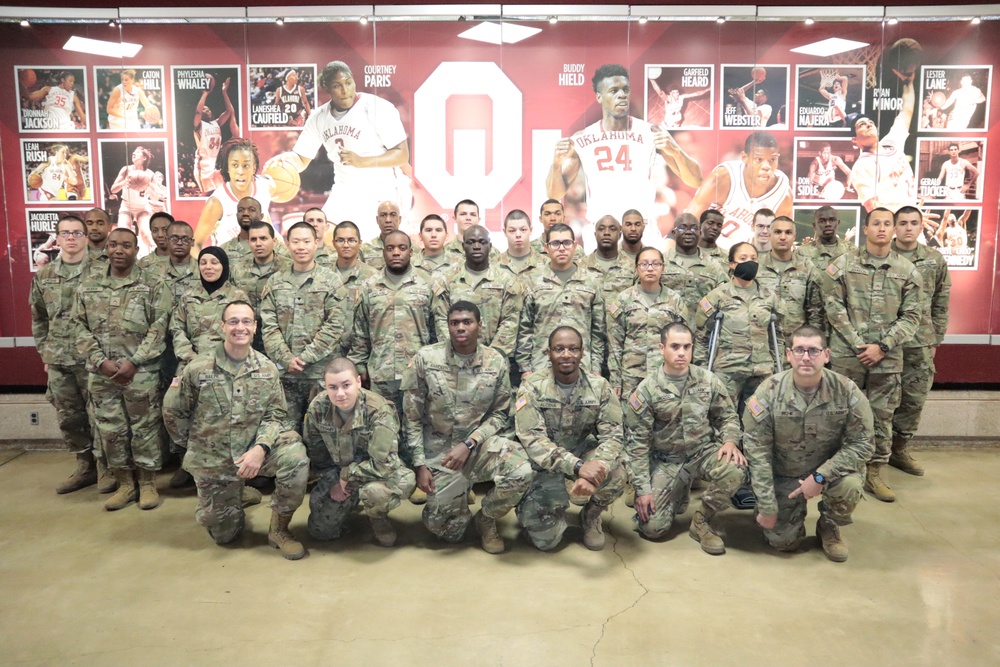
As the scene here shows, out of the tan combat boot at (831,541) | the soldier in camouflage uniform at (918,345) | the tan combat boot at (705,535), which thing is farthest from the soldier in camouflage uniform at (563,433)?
the soldier in camouflage uniform at (918,345)

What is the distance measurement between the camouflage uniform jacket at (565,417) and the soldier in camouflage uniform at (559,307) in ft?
2.95

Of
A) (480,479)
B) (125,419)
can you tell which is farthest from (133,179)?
(480,479)

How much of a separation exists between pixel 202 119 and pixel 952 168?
25.6 ft

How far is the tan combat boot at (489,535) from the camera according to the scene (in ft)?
15.1

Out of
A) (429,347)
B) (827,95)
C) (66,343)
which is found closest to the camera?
(429,347)

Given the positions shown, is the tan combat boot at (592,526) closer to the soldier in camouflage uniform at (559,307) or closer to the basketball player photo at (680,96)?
the soldier in camouflage uniform at (559,307)

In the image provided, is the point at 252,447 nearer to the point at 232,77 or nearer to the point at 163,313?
the point at 163,313

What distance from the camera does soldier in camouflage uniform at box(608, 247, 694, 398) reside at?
552 centimetres

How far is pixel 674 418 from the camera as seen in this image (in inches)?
187

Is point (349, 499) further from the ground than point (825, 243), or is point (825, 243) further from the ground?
point (825, 243)

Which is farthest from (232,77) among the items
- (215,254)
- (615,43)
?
(615,43)

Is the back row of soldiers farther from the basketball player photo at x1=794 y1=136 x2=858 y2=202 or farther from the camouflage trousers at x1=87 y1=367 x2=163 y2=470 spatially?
the basketball player photo at x1=794 y1=136 x2=858 y2=202

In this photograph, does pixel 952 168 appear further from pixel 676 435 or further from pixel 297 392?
pixel 297 392

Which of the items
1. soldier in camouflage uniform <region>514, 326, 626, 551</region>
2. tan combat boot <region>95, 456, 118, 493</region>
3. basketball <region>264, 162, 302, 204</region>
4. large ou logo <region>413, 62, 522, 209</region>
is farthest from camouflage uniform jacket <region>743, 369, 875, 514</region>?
basketball <region>264, 162, 302, 204</region>
